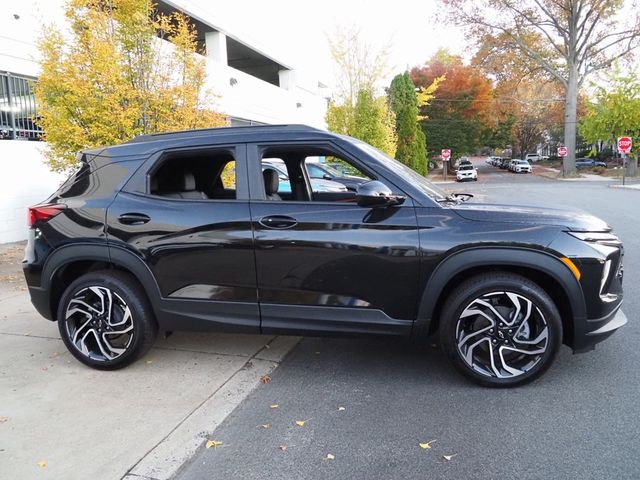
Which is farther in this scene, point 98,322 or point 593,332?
point 98,322

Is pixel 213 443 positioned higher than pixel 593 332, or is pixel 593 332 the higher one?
pixel 593 332

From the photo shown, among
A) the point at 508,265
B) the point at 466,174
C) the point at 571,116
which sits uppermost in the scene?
the point at 571,116

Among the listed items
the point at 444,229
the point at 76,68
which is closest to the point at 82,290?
the point at 444,229

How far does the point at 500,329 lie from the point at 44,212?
365 cm

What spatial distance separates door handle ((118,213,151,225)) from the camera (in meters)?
3.86

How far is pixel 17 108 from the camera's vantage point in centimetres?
940

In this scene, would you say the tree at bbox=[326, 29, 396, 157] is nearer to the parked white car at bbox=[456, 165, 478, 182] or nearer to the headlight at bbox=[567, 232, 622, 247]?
the headlight at bbox=[567, 232, 622, 247]

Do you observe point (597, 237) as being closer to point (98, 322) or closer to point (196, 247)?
point (196, 247)

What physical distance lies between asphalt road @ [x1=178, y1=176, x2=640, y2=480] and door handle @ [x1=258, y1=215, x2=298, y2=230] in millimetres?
1192

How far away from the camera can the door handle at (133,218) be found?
3.86 metres

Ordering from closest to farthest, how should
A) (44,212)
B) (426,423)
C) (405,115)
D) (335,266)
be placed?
(426,423)
(335,266)
(44,212)
(405,115)

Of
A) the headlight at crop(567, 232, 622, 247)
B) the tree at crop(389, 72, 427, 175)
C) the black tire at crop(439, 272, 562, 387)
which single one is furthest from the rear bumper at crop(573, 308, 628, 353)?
the tree at crop(389, 72, 427, 175)

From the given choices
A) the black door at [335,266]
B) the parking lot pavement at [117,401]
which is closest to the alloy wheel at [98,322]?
the parking lot pavement at [117,401]

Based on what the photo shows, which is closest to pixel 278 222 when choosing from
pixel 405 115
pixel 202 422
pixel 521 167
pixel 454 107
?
pixel 202 422
